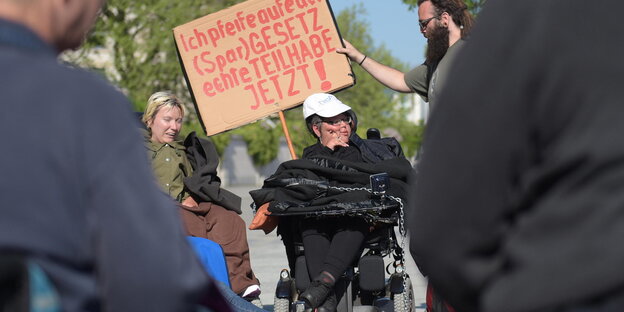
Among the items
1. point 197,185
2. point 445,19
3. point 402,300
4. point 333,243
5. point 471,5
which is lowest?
point 402,300

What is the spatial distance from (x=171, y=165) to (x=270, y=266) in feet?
15.4

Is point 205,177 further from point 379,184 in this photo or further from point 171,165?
point 379,184

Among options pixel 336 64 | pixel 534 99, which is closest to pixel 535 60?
pixel 534 99

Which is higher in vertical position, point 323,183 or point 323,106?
point 323,106

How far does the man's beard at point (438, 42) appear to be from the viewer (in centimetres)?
556

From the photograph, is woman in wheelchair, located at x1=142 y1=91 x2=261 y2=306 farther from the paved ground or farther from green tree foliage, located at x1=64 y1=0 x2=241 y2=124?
green tree foliage, located at x1=64 y1=0 x2=241 y2=124

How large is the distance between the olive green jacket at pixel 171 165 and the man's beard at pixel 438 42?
6.69 feet

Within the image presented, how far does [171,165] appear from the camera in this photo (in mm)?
6977

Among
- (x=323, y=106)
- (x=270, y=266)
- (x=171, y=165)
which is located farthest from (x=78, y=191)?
(x=270, y=266)

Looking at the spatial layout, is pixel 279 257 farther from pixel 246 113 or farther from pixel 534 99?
pixel 534 99

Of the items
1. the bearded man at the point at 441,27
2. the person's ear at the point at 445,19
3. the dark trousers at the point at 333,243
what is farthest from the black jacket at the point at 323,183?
the person's ear at the point at 445,19

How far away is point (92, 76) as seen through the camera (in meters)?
1.67

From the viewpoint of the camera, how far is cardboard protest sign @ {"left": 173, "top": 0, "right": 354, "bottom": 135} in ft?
27.2

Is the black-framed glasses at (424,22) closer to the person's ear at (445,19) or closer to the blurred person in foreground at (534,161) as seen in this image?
the person's ear at (445,19)
